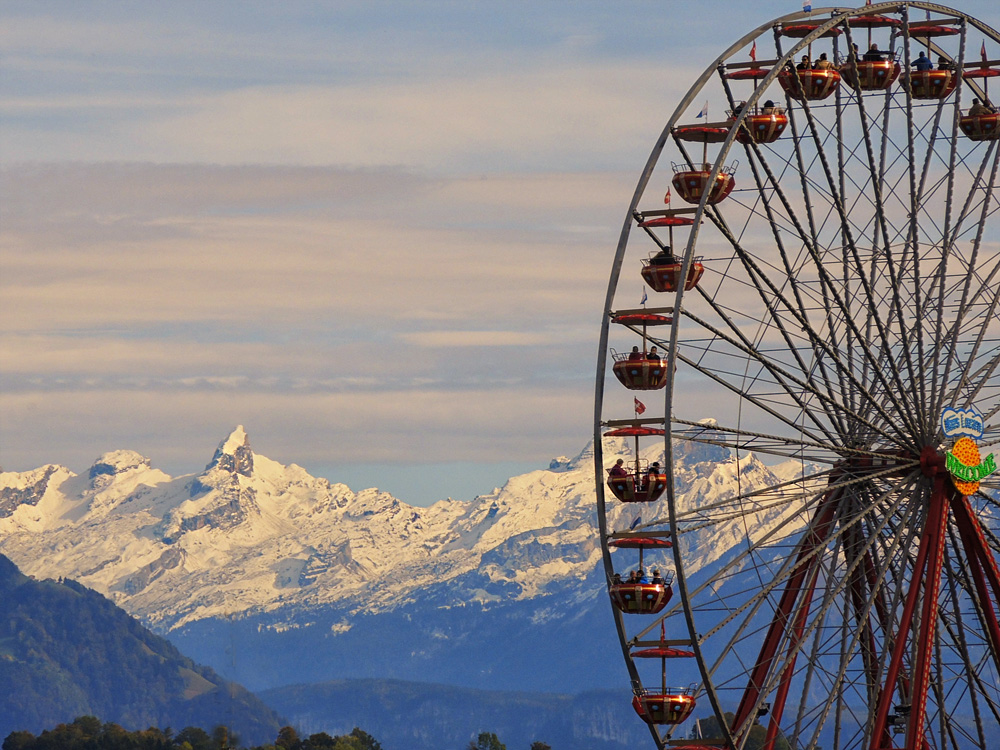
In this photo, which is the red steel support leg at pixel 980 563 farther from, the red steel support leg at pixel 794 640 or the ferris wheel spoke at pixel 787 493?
the red steel support leg at pixel 794 640

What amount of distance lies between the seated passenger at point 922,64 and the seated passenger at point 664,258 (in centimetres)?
1443

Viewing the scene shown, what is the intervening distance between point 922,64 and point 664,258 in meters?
14.9

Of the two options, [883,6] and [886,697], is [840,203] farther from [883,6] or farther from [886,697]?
[886,697]

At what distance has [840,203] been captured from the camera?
83.0m

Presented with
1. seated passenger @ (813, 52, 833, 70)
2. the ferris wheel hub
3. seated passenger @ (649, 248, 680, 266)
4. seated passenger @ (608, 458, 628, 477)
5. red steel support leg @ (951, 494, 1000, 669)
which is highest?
seated passenger @ (813, 52, 833, 70)

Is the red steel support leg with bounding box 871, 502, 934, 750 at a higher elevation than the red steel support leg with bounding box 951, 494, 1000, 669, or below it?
below

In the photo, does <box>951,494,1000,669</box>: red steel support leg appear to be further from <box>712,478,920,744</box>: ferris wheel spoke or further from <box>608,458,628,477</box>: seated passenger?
<box>608,458,628,477</box>: seated passenger

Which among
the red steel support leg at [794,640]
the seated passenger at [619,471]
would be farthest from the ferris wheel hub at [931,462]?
the seated passenger at [619,471]

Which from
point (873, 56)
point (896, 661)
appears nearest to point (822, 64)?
point (873, 56)

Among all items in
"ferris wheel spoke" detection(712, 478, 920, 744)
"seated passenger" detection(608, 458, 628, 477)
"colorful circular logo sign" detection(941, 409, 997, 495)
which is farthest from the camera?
"seated passenger" detection(608, 458, 628, 477)

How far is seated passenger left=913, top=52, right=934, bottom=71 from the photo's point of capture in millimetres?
89750

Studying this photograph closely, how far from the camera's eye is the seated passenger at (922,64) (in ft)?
294

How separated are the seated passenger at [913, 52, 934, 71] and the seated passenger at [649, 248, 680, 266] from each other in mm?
14434

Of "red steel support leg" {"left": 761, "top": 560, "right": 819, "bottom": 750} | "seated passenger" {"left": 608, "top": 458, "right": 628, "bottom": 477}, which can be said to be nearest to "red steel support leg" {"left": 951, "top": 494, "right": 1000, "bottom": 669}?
"red steel support leg" {"left": 761, "top": 560, "right": 819, "bottom": 750}
